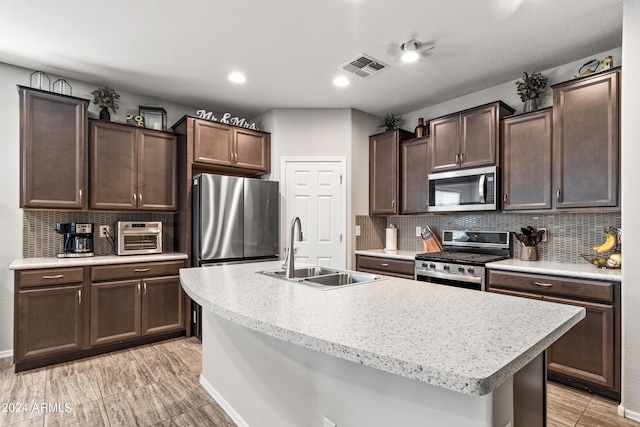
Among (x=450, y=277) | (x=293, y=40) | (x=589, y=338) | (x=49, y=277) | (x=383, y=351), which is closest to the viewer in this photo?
(x=383, y=351)

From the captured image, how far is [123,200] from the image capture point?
136 inches

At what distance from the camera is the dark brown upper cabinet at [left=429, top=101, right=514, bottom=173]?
316 centimetres

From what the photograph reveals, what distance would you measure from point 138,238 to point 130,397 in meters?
1.67

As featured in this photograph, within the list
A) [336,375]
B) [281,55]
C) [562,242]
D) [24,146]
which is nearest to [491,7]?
[281,55]

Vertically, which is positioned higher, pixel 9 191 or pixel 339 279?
pixel 9 191

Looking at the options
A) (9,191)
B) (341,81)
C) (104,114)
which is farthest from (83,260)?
(341,81)

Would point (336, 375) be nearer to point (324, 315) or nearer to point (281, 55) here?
point (324, 315)

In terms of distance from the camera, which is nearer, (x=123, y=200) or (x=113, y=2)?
(x=113, y=2)

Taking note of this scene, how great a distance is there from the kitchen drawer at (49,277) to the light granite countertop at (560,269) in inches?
142

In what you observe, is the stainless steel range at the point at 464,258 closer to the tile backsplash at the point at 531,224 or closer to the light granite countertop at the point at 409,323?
the tile backsplash at the point at 531,224

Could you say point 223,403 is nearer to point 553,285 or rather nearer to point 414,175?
point 553,285

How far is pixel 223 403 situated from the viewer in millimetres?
2191

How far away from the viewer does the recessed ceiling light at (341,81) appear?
11.0 feet

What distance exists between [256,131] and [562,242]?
3.41 meters
